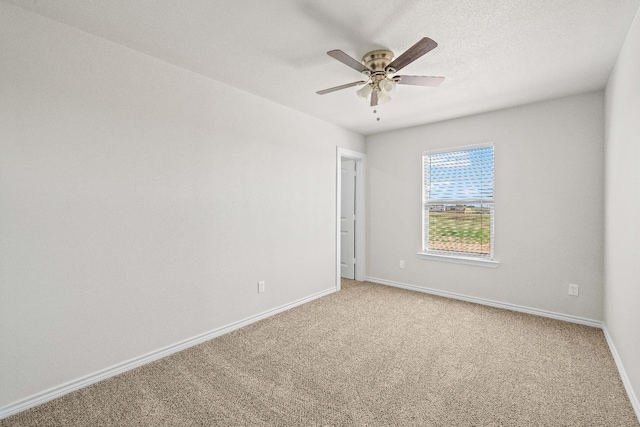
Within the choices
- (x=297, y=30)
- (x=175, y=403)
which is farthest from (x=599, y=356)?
(x=297, y=30)

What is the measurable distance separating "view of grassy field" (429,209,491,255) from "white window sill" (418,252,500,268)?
99mm

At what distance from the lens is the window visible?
3.80 meters

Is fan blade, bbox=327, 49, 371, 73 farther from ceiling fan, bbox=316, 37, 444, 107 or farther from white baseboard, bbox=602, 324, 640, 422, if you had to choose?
white baseboard, bbox=602, 324, 640, 422

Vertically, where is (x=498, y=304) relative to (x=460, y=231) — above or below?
below

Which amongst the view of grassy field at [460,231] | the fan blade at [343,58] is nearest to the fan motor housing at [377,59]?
the fan blade at [343,58]

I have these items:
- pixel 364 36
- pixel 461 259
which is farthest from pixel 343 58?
pixel 461 259

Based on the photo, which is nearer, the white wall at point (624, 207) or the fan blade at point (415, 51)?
the fan blade at point (415, 51)

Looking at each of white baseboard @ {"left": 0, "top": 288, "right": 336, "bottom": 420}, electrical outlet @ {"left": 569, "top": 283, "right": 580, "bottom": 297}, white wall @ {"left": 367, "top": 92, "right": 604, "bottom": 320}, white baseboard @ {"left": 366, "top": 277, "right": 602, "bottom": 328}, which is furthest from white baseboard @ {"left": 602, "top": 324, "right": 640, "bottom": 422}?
white baseboard @ {"left": 0, "top": 288, "right": 336, "bottom": 420}

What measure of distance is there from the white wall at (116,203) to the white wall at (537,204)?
92.5 inches

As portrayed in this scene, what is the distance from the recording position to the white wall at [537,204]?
3.09 m

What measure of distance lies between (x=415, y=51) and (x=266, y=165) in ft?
6.41

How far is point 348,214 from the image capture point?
5.02 meters

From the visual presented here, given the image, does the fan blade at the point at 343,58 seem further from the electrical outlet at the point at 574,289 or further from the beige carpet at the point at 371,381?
the electrical outlet at the point at 574,289

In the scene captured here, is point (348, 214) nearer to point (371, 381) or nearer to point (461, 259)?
point (461, 259)
